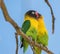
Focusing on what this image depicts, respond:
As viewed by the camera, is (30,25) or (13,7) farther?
(13,7)

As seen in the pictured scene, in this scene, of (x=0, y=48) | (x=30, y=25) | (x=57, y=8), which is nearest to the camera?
(x=30, y=25)

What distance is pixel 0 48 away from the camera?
835mm

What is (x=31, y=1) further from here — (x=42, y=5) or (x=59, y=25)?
(x=59, y=25)

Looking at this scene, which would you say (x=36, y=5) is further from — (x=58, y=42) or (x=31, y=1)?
(x=58, y=42)

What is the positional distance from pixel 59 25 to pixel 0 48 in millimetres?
319

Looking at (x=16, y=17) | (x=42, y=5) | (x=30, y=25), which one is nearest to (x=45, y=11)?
(x=42, y=5)

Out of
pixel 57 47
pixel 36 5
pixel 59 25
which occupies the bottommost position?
pixel 57 47

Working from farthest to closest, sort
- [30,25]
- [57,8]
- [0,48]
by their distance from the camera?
[57,8], [0,48], [30,25]

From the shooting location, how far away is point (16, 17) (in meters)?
0.87

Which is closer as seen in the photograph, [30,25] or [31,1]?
[30,25]

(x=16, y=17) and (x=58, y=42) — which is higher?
(x=16, y=17)

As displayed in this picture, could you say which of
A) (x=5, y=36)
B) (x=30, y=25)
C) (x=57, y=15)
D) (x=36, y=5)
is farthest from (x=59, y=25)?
(x=30, y=25)

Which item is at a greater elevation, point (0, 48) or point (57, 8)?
point (57, 8)

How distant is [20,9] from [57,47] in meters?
0.27
